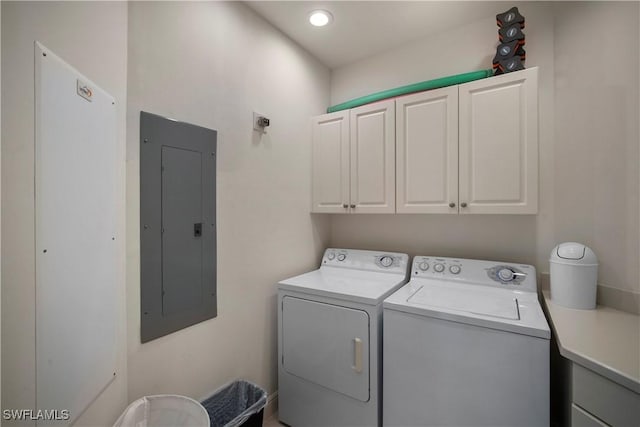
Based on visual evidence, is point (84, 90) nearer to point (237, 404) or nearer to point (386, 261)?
point (237, 404)

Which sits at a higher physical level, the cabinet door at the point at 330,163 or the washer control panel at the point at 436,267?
the cabinet door at the point at 330,163

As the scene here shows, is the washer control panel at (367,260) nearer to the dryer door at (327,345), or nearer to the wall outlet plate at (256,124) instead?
the dryer door at (327,345)

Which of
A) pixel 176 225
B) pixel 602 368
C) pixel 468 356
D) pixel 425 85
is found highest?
pixel 425 85

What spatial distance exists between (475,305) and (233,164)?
159 centimetres

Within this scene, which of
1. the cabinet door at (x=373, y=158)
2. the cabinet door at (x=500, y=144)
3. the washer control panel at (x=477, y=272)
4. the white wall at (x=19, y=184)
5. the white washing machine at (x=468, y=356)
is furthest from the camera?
the cabinet door at (x=373, y=158)

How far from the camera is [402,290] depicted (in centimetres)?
174

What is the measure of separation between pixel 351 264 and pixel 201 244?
1204 millimetres

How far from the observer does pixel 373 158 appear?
6.72 feet

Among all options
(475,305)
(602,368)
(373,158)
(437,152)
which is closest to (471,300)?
(475,305)

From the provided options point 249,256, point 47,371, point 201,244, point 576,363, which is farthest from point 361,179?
point 47,371

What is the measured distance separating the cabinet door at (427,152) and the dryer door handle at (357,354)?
0.92m

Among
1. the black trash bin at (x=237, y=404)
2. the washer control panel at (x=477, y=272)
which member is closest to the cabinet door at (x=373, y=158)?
the washer control panel at (x=477, y=272)

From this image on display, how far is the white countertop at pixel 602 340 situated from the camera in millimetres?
899

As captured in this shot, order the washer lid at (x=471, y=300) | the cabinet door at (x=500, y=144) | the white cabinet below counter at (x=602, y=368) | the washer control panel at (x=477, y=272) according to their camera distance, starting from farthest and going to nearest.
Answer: the washer control panel at (x=477, y=272) → the cabinet door at (x=500, y=144) → the washer lid at (x=471, y=300) → the white cabinet below counter at (x=602, y=368)
